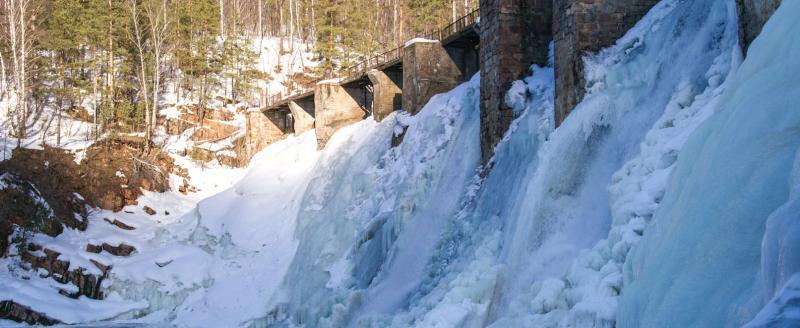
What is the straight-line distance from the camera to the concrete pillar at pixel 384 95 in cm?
2094

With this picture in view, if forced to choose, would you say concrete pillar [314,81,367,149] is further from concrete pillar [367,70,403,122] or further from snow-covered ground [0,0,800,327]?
concrete pillar [367,70,403,122]

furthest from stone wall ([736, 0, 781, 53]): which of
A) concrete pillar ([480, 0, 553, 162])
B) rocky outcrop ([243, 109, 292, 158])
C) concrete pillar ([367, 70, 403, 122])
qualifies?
rocky outcrop ([243, 109, 292, 158])

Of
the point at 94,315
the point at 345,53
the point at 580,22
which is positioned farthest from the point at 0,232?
the point at 345,53

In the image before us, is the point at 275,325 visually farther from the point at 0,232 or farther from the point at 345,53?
the point at 345,53

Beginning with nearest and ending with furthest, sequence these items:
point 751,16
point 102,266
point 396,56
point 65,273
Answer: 1. point 751,16
2. point 65,273
3. point 102,266
4. point 396,56

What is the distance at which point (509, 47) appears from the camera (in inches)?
498

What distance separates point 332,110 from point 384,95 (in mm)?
3450

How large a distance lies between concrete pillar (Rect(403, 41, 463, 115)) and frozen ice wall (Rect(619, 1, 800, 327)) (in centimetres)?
1304

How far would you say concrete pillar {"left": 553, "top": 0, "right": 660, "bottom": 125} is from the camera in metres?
9.91

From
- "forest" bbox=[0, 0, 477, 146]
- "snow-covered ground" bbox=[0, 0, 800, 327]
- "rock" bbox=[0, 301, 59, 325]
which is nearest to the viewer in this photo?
"snow-covered ground" bbox=[0, 0, 800, 327]

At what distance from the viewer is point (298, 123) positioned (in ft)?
90.8

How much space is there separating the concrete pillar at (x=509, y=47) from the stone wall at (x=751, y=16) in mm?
5569

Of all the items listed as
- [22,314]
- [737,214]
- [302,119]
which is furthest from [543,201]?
[302,119]

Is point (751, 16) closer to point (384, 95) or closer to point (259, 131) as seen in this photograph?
point (384, 95)
